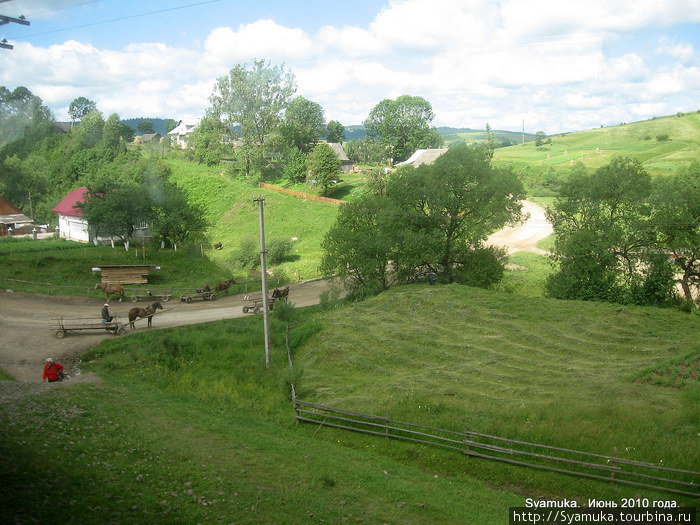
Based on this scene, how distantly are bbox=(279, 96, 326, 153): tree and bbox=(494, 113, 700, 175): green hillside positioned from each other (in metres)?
33.6

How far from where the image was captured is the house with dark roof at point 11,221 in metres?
34.8

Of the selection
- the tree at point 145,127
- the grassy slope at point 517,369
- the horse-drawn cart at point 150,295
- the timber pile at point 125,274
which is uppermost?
the tree at point 145,127

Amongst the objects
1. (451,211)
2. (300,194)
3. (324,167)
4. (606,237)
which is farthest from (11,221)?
(606,237)

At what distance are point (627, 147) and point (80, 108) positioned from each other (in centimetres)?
7873

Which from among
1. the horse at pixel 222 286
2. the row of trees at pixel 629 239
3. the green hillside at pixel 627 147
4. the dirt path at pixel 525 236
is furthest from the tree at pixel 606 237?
the green hillside at pixel 627 147

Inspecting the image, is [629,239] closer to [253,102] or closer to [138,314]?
[138,314]

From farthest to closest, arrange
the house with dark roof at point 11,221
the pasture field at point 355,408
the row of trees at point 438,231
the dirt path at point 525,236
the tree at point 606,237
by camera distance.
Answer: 1. the dirt path at point 525,236
2. the house with dark roof at point 11,221
3. the row of trees at point 438,231
4. the tree at point 606,237
5. the pasture field at point 355,408

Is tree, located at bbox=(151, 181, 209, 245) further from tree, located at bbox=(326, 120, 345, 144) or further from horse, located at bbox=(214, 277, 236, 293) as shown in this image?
tree, located at bbox=(326, 120, 345, 144)

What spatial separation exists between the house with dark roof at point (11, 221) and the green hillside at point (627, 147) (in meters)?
49.3

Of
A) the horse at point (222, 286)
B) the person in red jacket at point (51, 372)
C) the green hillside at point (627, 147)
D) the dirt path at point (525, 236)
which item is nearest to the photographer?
the person in red jacket at point (51, 372)

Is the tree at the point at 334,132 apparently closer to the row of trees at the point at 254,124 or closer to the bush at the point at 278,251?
the row of trees at the point at 254,124

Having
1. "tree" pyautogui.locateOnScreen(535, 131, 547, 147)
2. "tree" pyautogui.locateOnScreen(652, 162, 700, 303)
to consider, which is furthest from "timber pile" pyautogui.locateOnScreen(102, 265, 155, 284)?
"tree" pyautogui.locateOnScreen(535, 131, 547, 147)

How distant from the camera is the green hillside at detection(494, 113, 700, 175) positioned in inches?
2525

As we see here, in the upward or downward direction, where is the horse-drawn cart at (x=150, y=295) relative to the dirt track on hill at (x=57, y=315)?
upward
